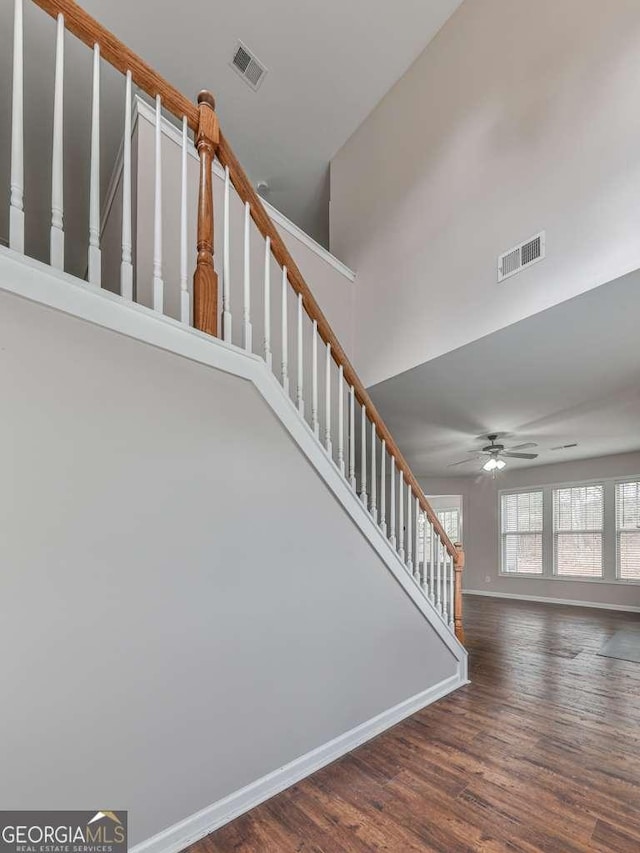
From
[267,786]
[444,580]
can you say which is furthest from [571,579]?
[267,786]

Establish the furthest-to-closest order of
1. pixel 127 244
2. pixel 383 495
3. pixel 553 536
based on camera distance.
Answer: pixel 553 536 → pixel 383 495 → pixel 127 244

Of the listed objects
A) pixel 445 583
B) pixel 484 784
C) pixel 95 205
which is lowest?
pixel 484 784

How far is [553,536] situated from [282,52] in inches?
301

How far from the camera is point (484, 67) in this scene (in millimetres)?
3150

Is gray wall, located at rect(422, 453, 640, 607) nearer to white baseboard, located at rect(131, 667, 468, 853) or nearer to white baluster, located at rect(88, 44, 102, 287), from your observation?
white baseboard, located at rect(131, 667, 468, 853)

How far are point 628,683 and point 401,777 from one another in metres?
2.44

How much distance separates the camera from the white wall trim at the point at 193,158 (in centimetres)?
245

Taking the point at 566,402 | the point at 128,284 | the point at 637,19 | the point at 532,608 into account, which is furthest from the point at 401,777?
the point at 532,608

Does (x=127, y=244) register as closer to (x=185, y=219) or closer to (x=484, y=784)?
(x=185, y=219)

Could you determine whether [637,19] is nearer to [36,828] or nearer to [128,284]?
[128,284]

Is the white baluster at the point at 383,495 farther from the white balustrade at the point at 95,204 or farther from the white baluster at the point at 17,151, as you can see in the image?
the white baluster at the point at 17,151

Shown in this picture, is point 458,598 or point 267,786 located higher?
point 458,598

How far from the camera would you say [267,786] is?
1.84 m

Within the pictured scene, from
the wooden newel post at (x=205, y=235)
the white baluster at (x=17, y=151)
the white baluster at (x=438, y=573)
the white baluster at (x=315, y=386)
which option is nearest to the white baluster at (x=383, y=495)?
the white baluster at (x=315, y=386)
